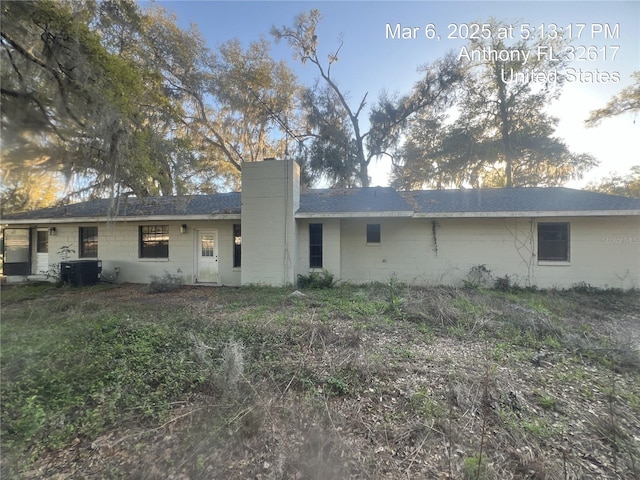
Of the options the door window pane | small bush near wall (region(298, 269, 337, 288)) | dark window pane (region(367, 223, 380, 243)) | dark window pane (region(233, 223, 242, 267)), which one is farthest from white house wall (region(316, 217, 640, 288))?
the door window pane

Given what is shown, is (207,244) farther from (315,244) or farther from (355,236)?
(355,236)

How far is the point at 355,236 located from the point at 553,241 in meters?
6.42

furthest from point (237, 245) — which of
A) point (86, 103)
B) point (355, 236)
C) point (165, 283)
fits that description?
point (86, 103)

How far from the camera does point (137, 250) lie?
11.0 metres

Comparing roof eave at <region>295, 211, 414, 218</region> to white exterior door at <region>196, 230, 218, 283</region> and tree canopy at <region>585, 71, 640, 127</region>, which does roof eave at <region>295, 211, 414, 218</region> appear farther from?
tree canopy at <region>585, 71, 640, 127</region>

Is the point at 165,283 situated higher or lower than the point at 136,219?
lower

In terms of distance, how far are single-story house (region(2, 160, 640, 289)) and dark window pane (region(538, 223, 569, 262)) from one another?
3 cm

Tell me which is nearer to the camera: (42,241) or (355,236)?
(355,236)

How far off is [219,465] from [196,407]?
794mm

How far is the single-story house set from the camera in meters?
8.84

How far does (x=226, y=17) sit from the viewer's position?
8766 mm

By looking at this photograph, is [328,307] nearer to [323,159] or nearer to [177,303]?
[177,303]

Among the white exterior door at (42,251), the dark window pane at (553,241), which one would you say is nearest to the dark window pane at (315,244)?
the dark window pane at (553,241)

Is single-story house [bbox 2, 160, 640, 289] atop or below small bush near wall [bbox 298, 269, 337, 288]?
atop
